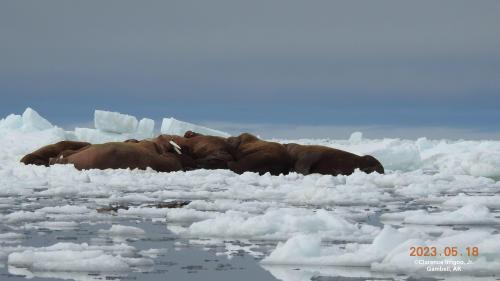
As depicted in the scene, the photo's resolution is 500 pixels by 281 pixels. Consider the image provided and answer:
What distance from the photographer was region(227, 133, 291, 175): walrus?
16.3 metres

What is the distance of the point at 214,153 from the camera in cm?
1675

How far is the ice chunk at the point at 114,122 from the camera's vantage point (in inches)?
864

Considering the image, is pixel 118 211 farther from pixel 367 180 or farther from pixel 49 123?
pixel 49 123

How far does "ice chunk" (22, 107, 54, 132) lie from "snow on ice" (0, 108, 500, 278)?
35.6 feet

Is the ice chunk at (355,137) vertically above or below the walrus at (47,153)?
above

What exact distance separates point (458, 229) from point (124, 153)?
989 centimetres

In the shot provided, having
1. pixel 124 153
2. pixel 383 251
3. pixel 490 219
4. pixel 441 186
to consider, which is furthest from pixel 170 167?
pixel 383 251

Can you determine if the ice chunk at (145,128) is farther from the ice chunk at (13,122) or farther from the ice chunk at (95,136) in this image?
the ice chunk at (13,122)

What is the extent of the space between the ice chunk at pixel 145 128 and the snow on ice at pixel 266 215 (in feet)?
27.1

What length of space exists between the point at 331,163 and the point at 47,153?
19.7 feet

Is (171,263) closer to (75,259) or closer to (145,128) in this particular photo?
(75,259)

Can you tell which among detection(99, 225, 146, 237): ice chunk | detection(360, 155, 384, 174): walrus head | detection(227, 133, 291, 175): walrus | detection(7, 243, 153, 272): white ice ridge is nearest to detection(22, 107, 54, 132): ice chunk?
detection(227, 133, 291, 175): walrus

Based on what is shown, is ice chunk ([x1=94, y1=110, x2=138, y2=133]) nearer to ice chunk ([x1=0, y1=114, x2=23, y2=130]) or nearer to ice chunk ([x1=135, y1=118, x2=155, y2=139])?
ice chunk ([x1=135, y1=118, x2=155, y2=139])
